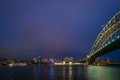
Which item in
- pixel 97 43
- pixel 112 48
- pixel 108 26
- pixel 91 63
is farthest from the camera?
pixel 91 63

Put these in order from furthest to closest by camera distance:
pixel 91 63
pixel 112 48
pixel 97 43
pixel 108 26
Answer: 1. pixel 91 63
2. pixel 97 43
3. pixel 108 26
4. pixel 112 48

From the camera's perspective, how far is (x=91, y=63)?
454 ft

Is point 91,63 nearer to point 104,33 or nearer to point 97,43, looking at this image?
point 97,43

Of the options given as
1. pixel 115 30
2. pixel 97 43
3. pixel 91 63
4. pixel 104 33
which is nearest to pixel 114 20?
pixel 115 30

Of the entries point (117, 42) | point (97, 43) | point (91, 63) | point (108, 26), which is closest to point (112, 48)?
point (117, 42)

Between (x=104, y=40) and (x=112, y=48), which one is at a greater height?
(x=104, y=40)

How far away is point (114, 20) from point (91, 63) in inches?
2694

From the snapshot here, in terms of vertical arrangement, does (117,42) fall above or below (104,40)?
below

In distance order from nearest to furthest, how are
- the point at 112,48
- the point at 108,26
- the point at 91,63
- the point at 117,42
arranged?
the point at 117,42
the point at 112,48
the point at 108,26
the point at 91,63

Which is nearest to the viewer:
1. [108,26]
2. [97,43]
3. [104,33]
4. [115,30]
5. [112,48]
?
[112,48]

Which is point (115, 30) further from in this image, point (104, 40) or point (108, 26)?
point (104, 40)

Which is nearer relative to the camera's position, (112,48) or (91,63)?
(112,48)

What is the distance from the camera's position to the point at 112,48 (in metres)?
67.8

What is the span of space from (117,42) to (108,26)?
19531mm
